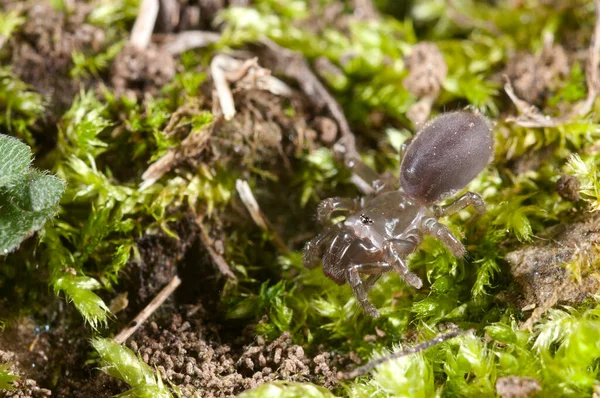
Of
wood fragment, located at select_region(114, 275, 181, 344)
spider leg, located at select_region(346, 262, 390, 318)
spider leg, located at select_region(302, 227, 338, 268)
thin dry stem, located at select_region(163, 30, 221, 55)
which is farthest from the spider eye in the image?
thin dry stem, located at select_region(163, 30, 221, 55)

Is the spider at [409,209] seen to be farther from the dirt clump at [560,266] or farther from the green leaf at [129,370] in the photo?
the green leaf at [129,370]

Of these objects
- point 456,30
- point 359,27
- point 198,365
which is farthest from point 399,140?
point 198,365

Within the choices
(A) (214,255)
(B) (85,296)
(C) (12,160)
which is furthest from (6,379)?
(A) (214,255)

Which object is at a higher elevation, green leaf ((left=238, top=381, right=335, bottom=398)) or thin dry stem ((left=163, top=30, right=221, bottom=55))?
Answer: thin dry stem ((left=163, top=30, right=221, bottom=55))

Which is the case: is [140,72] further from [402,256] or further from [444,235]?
[444,235]

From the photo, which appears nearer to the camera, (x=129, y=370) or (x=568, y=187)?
(x=129, y=370)

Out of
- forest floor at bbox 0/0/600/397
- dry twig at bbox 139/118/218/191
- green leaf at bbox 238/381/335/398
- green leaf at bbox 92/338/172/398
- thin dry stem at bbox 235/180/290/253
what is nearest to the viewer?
green leaf at bbox 238/381/335/398

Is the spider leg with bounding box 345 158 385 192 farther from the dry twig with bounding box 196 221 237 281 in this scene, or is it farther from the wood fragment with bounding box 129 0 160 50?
the wood fragment with bounding box 129 0 160 50
